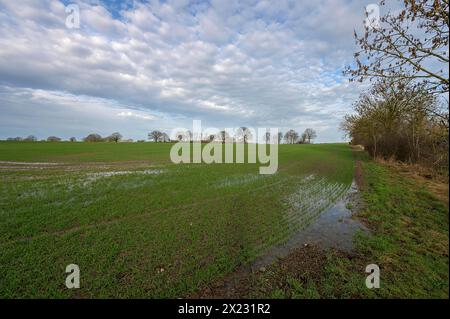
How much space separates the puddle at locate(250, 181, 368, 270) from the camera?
541 centimetres

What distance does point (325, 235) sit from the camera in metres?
6.51

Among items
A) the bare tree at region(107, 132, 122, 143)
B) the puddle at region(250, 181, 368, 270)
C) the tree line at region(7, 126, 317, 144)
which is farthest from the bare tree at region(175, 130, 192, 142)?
the puddle at region(250, 181, 368, 270)

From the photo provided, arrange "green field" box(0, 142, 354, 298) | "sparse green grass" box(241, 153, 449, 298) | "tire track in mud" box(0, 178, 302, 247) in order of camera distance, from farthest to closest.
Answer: "tire track in mud" box(0, 178, 302, 247) < "green field" box(0, 142, 354, 298) < "sparse green grass" box(241, 153, 449, 298)

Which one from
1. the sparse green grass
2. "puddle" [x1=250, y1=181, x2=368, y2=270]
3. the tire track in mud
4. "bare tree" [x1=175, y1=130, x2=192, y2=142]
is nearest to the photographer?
the sparse green grass

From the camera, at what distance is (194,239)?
20.4 feet

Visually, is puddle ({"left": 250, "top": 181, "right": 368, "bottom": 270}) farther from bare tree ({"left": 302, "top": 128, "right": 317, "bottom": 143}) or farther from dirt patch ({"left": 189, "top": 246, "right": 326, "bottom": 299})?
bare tree ({"left": 302, "top": 128, "right": 317, "bottom": 143})

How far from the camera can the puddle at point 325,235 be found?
17.8 ft

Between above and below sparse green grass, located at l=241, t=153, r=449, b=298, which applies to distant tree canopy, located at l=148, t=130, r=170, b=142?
above

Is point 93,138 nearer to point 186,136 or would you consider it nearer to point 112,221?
point 186,136

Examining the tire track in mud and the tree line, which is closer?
the tire track in mud

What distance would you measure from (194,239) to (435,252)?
6.50 m
